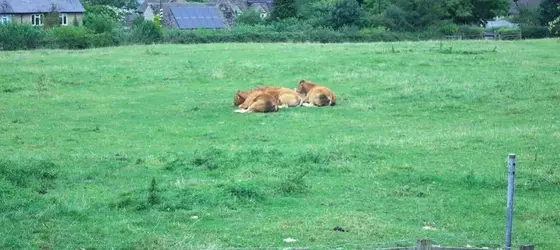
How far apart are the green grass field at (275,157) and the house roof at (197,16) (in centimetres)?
5118

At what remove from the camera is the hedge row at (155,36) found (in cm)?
4244

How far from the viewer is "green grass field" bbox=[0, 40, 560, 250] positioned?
10148 millimetres

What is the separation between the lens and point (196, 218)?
10547 mm

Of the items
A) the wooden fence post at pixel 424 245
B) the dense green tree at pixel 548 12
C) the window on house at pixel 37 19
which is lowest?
the wooden fence post at pixel 424 245

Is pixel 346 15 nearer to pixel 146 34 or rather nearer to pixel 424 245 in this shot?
pixel 146 34

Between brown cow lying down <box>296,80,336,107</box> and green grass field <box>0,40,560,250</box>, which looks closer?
green grass field <box>0,40,560,250</box>

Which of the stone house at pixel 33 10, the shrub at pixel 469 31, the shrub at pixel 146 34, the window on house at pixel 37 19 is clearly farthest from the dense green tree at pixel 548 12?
the window on house at pixel 37 19

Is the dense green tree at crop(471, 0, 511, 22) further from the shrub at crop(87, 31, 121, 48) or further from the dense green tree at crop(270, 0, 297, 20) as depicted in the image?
the shrub at crop(87, 31, 121, 48)

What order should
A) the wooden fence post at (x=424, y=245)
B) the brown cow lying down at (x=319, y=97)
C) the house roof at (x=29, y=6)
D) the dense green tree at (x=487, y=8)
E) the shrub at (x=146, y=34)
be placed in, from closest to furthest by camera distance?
the wooden fence post at (x=424, y=245) < the brown cow lying down at (x=319, y=97) < the shrub at (x=146, y=34) < the dense green tree at (x=487, y=8) < the house roof at (x=29, y=6)

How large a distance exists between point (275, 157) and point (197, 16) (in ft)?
227

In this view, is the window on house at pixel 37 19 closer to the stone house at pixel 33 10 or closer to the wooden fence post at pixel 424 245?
the stone house at pixel 33 10

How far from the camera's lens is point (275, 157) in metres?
14.1

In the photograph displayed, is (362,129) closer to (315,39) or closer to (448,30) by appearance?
(315,39)

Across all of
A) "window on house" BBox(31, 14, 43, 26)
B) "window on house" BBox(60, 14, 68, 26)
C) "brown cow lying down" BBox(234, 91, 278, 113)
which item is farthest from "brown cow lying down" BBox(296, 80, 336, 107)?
"window on house" BBox(60, 14, 68, 26)
